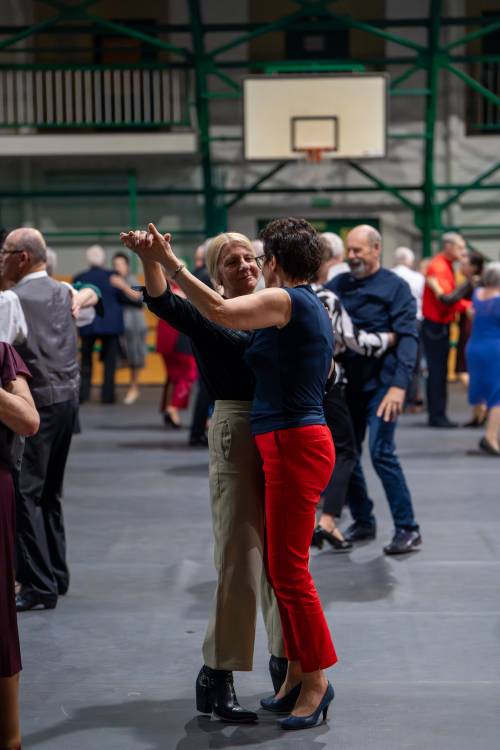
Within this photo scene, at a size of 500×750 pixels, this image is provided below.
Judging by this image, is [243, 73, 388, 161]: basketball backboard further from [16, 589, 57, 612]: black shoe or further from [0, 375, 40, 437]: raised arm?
[0, 375, 40, 437]: raised arm

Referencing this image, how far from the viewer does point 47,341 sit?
17.4ft

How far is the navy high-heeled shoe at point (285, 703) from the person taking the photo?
401cm

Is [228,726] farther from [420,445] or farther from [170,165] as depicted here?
[170,165]

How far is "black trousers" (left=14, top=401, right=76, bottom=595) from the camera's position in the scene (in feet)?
17.4

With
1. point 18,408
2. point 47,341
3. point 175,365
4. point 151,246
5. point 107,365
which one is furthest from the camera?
point 107,365

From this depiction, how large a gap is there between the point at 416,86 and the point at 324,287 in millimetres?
13748

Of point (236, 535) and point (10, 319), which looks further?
point (10, 319)

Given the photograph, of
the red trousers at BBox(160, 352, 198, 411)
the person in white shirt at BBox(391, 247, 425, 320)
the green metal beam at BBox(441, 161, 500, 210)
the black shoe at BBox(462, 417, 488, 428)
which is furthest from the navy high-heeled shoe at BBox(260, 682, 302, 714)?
the green metal beam at BBox(441, 161, 500, 210)

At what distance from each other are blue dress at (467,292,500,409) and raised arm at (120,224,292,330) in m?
6.66

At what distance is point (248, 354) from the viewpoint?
3.80 meters

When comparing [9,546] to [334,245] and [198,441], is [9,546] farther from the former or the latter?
[198,441]

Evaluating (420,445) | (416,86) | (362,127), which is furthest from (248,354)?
(416,86)

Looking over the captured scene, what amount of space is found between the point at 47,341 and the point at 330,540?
2.00 m

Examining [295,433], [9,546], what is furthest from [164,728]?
[295,433]
